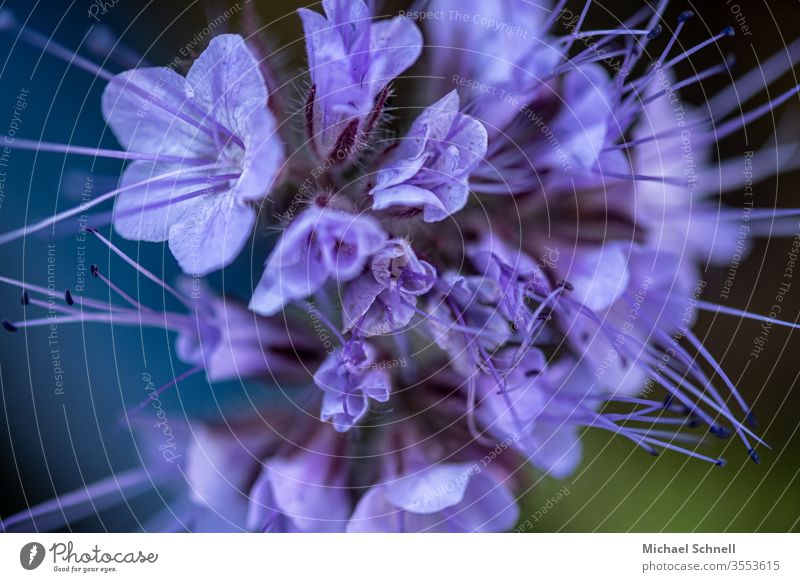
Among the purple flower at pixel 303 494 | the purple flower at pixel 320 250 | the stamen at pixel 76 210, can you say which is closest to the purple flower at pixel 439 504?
the purple flower at pixel 303 494

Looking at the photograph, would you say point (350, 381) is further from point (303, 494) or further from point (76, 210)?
point (76, 210)

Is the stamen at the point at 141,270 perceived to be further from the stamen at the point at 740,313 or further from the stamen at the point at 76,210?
the stamen at the point at 740,313

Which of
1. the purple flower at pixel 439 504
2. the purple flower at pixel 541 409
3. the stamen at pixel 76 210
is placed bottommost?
the purple flower at pixel 439 504

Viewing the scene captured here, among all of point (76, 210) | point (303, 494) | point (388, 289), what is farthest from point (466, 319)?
point (76, 210)

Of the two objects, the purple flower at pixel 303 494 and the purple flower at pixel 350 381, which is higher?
A: the purple flower at pixel 350 381

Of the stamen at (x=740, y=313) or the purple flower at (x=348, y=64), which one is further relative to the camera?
the stamen at (x=740, y=313)
